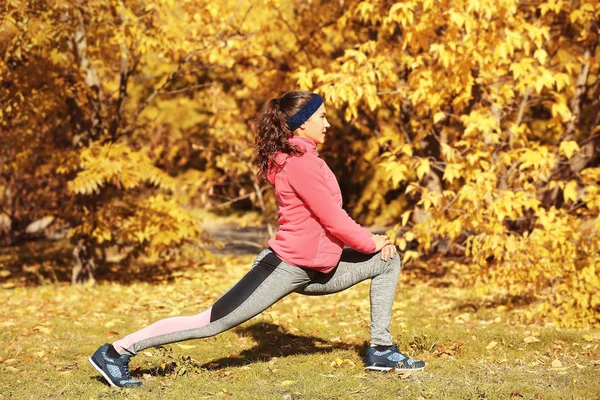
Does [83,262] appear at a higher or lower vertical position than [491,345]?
lower

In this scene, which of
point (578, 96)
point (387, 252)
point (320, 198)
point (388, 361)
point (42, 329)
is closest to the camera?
point (320, 198)

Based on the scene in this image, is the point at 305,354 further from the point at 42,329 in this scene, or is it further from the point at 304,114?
the point at 42,329

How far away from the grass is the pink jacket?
0.76 meters

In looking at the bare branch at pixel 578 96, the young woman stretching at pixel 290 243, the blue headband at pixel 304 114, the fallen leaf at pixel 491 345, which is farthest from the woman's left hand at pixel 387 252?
the bare branch at pixel 578 96

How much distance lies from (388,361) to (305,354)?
100 centimetres

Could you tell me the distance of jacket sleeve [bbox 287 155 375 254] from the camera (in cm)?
412

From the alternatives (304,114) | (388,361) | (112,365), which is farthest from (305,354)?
(304,114)

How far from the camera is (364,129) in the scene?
42.7ft

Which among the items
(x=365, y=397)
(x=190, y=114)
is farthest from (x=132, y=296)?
(x=190, y=114)

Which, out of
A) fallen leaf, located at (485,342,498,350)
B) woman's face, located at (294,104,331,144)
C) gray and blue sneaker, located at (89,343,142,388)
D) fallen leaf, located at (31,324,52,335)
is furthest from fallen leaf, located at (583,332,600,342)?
fallen leaf, located at (31,324,52,335)

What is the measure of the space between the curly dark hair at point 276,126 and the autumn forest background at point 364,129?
1332 millimetres

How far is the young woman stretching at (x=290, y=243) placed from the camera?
417cm

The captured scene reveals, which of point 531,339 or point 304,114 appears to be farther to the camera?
point 531,339

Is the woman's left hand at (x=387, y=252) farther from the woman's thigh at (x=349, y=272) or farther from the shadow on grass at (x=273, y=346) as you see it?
the shadow on grass at (x=273, y=346)
